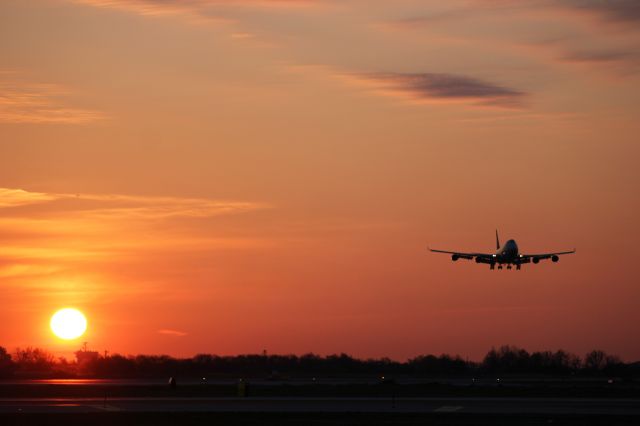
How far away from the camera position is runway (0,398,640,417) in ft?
235

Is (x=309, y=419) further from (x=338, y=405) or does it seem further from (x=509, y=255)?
(x=509, y=255)

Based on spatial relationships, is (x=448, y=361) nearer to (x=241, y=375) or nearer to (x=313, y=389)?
(x=241, y=375)

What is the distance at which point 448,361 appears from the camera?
7485 inches

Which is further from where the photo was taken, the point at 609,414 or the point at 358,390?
the point at 358,390

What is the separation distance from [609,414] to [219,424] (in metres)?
25.3

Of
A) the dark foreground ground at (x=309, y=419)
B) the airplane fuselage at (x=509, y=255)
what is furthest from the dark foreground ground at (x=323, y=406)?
the airplane fuselage at (x=509, y=255)

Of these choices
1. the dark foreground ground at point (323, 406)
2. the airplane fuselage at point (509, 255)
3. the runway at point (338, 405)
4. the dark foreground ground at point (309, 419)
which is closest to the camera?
the dark foreground ground at point (309, 419)

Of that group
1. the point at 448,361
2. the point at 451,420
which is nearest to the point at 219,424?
the point at 451,420

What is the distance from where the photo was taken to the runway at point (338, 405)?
71562mm

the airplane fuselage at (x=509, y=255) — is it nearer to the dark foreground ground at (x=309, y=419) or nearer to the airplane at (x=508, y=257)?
the airplane at (x=508, y=257)

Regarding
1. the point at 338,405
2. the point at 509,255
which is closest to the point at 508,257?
the point at 509,255

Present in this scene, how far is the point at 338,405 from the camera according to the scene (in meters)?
78.1

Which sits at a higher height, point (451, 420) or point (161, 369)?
point (161, 369)

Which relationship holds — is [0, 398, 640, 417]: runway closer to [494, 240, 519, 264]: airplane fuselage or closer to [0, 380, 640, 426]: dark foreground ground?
[0, 380, 640, 426]: dark foreground ground
